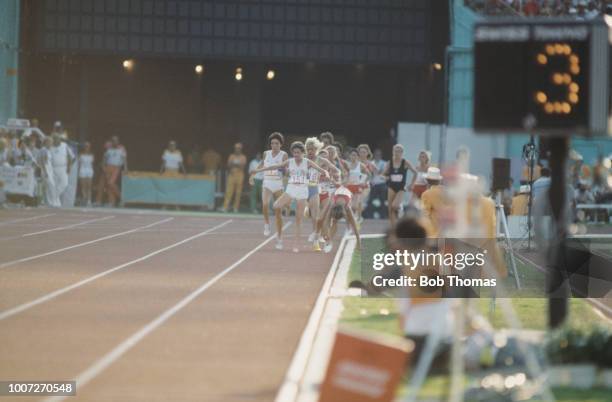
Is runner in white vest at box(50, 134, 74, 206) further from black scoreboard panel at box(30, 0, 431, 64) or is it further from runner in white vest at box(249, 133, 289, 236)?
runner in white vest at box(249, 133, 289, 236)

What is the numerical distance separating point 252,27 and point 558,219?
29.2 metres

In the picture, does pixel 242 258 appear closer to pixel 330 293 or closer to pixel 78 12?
pixel 330 293

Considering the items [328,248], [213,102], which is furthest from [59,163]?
[328,248]

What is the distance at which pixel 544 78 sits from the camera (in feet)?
33.6

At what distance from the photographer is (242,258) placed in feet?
72.8

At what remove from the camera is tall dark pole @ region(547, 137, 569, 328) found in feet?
34.6

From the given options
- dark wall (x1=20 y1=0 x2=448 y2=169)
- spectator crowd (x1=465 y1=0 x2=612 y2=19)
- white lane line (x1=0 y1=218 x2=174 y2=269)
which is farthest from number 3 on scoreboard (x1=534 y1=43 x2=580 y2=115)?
dark wall (x1=20 y1=0 x2=448 y2=169)

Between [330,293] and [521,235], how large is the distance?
375 inches

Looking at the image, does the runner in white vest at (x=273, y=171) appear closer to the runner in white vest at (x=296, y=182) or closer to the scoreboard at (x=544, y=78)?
the runner in white vest at (x=296, y=182)

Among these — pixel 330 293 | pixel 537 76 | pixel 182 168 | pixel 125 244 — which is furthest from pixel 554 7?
pixel 537 76

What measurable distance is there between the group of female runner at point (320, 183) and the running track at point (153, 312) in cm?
93

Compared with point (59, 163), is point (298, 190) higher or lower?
lower

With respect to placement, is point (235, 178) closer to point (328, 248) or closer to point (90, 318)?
point (328, 248)

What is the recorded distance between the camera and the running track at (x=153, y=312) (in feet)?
34.2
